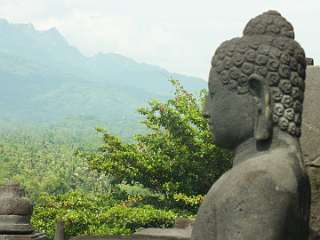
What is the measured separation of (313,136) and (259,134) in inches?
39.0

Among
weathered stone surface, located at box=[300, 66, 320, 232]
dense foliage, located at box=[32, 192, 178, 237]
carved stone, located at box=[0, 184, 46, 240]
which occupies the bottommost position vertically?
dense foliage, located at box=[32, 192, 178, 237]

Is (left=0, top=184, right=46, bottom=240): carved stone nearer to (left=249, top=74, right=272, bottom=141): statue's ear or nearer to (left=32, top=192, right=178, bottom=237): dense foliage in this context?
(left=32, top=192, right=178, bottom=237): dense foliage

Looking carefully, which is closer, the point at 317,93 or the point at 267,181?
the point at 267,181

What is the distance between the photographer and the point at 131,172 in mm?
19453

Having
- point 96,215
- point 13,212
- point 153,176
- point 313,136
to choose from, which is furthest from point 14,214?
point 313,136

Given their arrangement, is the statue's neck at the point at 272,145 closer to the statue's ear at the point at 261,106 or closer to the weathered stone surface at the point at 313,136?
the statue's ear at the point at 261,106

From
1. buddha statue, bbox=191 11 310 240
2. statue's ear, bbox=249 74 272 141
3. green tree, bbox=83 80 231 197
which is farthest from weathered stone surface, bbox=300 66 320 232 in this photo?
green tree, bbox=83 80 231 197

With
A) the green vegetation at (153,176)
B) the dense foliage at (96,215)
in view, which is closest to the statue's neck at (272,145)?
the dense foliage at (96,215)

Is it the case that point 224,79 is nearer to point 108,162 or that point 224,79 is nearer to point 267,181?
point 267,181

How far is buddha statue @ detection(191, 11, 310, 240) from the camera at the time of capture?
3.00 meters

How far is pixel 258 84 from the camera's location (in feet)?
10.7

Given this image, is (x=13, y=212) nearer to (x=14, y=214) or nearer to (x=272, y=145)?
(x=14, y=214)

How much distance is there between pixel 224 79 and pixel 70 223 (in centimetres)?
1519

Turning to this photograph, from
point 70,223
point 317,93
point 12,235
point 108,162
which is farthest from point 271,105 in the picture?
point 108,162
